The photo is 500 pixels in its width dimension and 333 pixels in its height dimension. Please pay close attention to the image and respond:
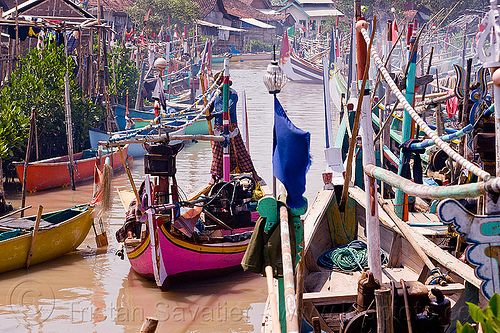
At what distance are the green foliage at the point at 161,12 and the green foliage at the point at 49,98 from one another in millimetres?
24199

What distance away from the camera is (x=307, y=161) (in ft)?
12.5

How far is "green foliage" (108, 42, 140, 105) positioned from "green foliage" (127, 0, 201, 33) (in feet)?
55.7

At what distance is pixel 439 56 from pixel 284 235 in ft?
95.4

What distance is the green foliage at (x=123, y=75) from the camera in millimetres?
19647

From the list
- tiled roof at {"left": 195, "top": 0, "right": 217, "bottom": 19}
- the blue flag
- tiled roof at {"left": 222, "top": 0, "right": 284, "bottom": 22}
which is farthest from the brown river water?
tiled roof at {"left": 222, "top": 0, "right": 284, "bottom": 22}

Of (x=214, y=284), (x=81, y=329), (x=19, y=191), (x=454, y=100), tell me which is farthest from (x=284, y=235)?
(x=19, y=191)

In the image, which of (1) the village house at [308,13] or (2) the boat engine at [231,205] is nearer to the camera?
(2) the boat engine at [231,205]

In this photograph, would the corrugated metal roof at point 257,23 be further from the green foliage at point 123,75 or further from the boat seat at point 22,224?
the boat seat at point 22,224

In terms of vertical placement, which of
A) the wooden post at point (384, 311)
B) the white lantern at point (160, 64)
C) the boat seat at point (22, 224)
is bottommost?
the boat seat at point (22, 224)

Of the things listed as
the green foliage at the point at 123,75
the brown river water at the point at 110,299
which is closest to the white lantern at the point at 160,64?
the brown river water at the point at 110,299

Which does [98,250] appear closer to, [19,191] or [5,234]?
[5,234]

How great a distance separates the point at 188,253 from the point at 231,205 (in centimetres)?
110

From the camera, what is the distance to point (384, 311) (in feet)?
10.8

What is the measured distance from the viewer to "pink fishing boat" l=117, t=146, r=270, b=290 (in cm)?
777
